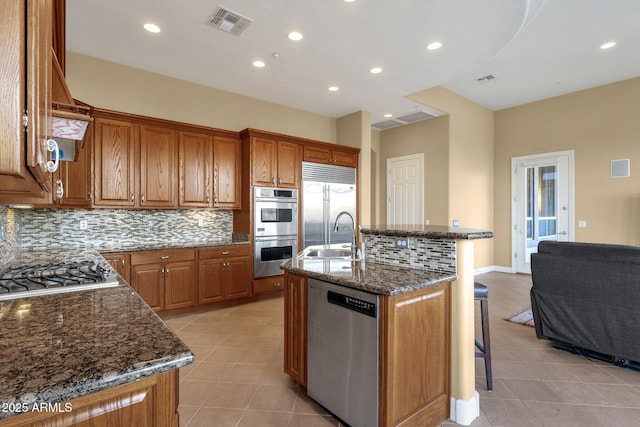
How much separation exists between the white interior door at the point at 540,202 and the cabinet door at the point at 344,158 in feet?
11.7

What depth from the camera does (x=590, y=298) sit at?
263cm

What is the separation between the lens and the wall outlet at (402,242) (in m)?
2.12

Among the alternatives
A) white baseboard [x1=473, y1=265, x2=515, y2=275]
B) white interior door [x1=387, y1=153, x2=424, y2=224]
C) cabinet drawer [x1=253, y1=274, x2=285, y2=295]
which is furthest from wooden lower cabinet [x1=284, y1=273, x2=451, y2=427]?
white baseboard [x1=473, y1=265, x2=515, y2=275]

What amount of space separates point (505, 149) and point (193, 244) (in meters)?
6.36

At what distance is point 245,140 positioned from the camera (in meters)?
4.41

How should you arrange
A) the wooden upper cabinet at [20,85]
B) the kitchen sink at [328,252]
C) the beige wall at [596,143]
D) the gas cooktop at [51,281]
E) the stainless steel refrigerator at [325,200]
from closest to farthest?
Answer: 1. the wooden upper cabinet at [20,85]
2. the gas cooktop at [51,281]
3. the kitchen sink at [328,252]
4. the stainless steel refrigerator at [325,200]
5. the beige wall at [596,143]

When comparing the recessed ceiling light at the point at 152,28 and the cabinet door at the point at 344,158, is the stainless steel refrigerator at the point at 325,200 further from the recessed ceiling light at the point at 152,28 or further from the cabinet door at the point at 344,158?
the recessed ceiling light at the point at 152,28

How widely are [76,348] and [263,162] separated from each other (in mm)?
3753

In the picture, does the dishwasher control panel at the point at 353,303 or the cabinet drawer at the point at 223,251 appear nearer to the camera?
the dishwasher control panel at the point at 353,303

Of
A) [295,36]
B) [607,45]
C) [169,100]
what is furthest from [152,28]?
[607,45]

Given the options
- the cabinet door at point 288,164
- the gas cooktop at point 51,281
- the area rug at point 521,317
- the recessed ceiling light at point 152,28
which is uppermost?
the recessed ceiling light at point 152,28

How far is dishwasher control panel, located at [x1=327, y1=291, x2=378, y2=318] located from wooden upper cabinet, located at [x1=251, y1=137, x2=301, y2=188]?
112 inches

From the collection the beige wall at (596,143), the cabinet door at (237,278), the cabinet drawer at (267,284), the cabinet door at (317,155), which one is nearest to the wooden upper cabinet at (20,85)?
the cabinet door at (237,278)

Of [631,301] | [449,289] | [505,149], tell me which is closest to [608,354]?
[631,301]
